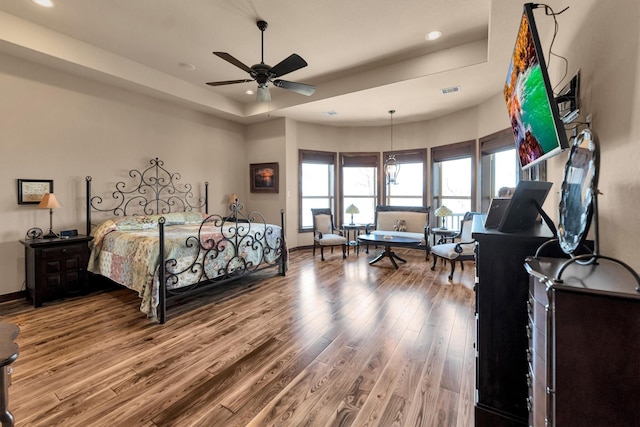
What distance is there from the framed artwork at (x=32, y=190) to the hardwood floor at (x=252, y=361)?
1.29m

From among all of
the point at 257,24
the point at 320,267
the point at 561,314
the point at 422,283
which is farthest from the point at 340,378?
the point at 257,24

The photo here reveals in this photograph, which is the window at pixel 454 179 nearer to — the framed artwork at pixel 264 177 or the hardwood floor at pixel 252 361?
the hardwood floor at pixel 252 361

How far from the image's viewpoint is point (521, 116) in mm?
1919

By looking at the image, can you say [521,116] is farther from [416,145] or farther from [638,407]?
[416,145]

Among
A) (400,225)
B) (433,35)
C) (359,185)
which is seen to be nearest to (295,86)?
(433,35)

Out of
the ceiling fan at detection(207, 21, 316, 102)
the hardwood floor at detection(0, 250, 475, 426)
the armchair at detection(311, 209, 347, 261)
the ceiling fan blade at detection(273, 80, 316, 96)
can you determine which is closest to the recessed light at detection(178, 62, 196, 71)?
the ceiling fan at detection(207, 21, 316, 102)

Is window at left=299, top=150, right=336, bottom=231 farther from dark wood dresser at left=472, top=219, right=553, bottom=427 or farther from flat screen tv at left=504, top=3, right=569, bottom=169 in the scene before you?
dark wood dresser at left=472, top=219, right=553, bottom=427

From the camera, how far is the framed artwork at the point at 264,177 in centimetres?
628

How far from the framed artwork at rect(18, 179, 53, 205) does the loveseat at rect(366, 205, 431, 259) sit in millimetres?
5341

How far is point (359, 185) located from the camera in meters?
7.08

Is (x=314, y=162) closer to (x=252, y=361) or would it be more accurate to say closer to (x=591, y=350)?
(x=252, y=361)

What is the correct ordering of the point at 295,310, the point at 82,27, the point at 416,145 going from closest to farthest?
the point at 295,310 → the point at 82,27 → the point at 416,145

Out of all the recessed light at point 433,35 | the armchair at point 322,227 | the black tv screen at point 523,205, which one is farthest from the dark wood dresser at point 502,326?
the armchair at point 322,227

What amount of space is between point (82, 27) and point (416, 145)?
597 cm
